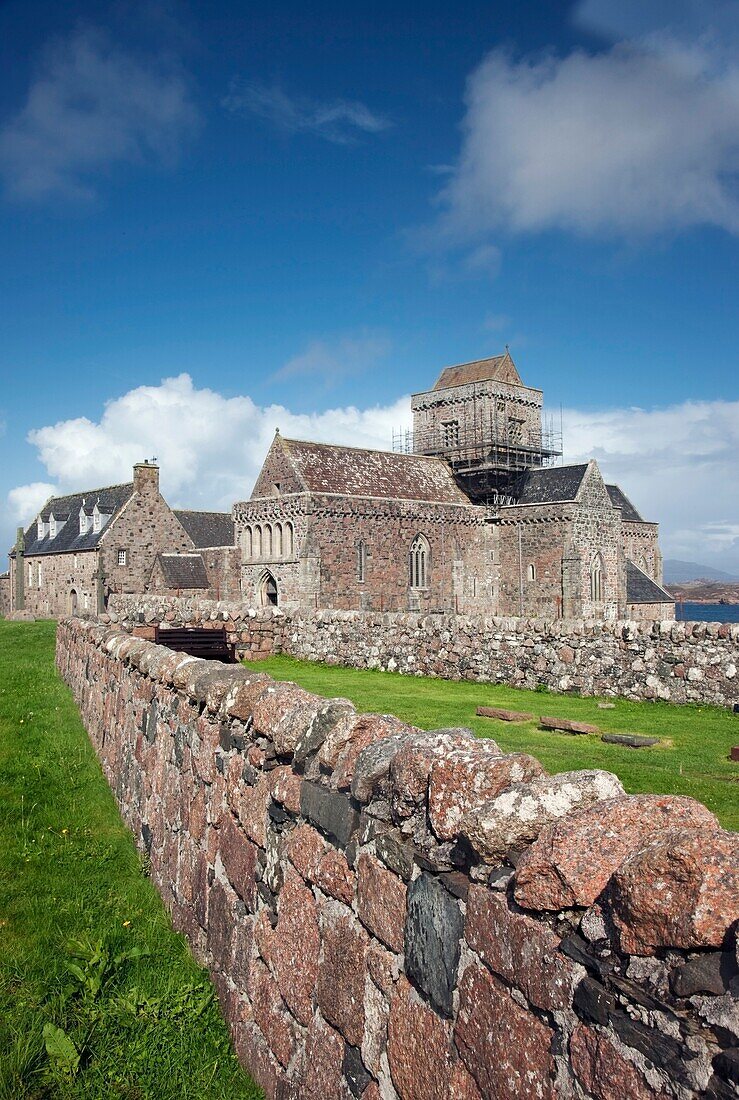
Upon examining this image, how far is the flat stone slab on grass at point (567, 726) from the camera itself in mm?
9367

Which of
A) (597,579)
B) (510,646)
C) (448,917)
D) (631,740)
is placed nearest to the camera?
(448,917)

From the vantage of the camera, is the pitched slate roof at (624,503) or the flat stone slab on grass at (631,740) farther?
the pitched slate roof at (624,503)

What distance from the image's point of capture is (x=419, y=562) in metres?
45.1

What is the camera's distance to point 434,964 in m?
2.84

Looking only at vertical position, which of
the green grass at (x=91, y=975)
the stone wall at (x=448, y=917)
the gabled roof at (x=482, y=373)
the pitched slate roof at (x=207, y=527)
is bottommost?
the green grass at (x=91, y=975)

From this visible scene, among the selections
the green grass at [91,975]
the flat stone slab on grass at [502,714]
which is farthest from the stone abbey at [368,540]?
the green grass at [91,975]

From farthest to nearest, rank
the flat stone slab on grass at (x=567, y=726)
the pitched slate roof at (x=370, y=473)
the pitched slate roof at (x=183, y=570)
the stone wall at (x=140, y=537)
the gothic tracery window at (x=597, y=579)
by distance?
the stone wall at (x=140, y=537) < the pitched slate roof at (x=183, y=570) < the gothic tracery window at (x=597, y=579) < the pitched slate roof at (x=370, y=473) < the flat stone slab on grass at (x=567, y=726)

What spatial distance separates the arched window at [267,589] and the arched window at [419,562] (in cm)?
723

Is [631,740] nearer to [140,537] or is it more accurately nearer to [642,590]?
[140,537]

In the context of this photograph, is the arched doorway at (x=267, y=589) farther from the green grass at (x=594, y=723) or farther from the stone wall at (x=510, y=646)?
the green grass at (x=594, y=723)

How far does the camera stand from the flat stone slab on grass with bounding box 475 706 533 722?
33.8 ft

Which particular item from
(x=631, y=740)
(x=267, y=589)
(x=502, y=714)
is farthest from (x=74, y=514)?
(x=631, y=740)

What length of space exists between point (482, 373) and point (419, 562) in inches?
773

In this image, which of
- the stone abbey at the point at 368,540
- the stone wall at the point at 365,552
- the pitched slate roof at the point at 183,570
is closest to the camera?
the stone wall at the point at 365,552
